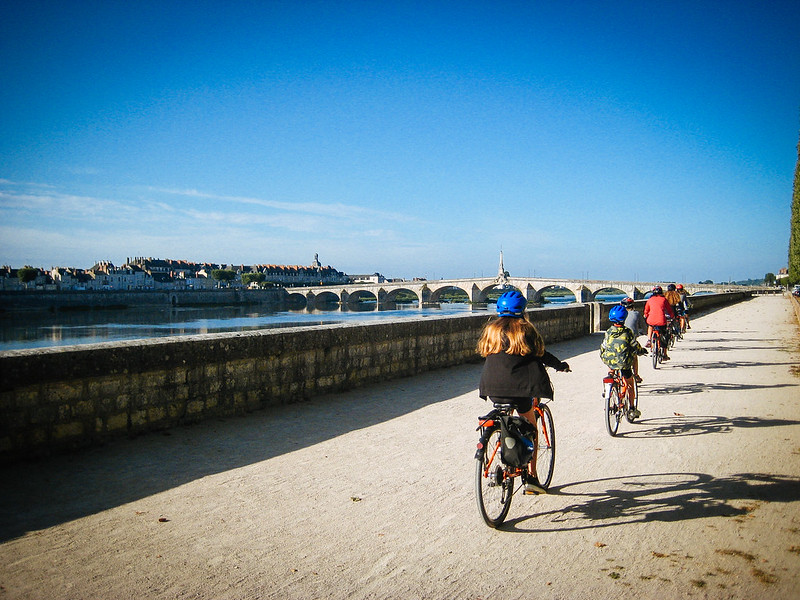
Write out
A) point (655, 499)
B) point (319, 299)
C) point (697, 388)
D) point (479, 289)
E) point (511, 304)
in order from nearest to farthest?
1. point (511, 304)
2. point (655, 499)
3. point (697, 388)
4. point (479, 289)
5. point (319, 299)

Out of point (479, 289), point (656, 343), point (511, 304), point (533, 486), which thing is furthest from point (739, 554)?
point (479, 289)

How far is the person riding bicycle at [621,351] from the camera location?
5.40m

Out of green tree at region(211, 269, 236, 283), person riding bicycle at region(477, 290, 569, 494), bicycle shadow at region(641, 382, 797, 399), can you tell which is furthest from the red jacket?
green tree at region(211, 269, 236, 283)

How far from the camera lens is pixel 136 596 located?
250 centimetres

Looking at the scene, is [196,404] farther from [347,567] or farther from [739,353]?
[739,353]

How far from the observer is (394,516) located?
3.35 meters

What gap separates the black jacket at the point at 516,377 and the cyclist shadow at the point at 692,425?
2.41 meters

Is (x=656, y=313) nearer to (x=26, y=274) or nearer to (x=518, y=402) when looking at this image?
(x=518, y=402)

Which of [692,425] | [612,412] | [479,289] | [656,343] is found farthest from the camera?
[479,289]

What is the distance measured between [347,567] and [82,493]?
6.86ft

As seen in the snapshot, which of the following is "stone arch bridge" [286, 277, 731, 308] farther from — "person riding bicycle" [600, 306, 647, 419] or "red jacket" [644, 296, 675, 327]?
"person riding bicycle" [600, 306, 647, 419]

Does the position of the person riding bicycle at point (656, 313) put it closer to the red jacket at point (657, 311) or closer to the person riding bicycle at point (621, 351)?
the red jacket at point (657, 311)

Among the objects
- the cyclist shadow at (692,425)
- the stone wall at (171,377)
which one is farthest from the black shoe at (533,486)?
the stone wall at (171,377)

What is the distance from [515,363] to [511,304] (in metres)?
0.36
